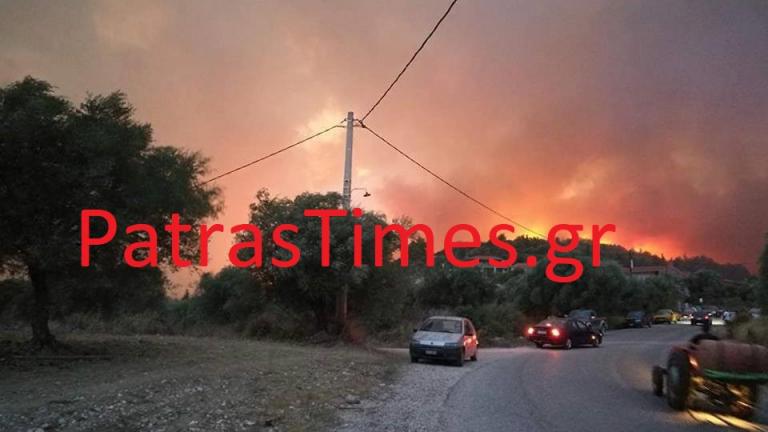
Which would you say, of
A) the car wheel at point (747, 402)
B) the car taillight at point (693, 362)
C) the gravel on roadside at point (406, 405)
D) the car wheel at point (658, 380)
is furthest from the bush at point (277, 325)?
the car wheel at point (747, 402)

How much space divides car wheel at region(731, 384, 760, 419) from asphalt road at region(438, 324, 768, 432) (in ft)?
0.55

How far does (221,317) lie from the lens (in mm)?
43719

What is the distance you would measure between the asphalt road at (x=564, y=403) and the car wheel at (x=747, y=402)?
0.55ft

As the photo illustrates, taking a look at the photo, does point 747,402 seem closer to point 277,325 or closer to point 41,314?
point 41,314

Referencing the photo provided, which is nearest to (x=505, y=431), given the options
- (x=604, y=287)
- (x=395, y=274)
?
(x=395, y=274)

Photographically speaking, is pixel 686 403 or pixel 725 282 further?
pixel 725 282

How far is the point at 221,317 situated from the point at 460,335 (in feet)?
88.5

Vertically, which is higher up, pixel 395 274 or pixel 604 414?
pixel 395 274

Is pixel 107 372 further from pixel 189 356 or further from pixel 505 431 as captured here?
pixel 505 431

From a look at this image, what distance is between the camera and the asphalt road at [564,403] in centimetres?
1030

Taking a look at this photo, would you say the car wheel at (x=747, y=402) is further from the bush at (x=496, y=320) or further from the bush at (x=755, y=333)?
the bush at (x=496, y=320)

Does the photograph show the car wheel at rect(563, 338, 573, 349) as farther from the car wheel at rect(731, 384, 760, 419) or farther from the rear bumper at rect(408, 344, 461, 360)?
the car wheel at rect(731, 384, 760, 419)

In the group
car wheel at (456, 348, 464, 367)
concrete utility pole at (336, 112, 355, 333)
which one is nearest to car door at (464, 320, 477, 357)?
car wheel at (456, 348, 464, 367)

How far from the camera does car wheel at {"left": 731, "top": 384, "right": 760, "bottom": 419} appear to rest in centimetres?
1107
